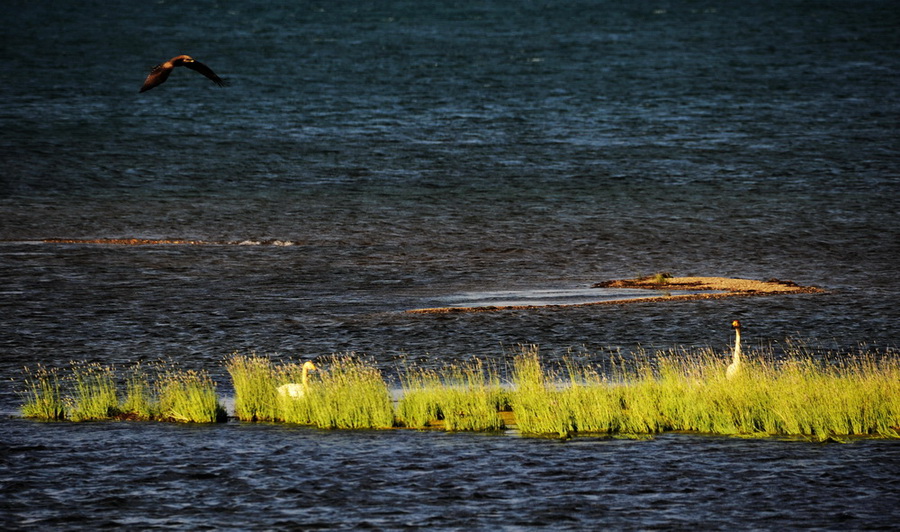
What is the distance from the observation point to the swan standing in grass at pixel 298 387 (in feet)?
74.9

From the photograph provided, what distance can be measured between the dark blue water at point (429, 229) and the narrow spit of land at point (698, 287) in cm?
93

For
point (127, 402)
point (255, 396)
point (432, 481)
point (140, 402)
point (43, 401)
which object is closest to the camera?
point (432, 481)

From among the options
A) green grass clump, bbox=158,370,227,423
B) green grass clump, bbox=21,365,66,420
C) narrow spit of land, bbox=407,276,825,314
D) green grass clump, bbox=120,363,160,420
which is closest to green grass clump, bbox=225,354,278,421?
green grass clump, bbox=158,370,227,423

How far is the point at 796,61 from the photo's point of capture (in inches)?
4237

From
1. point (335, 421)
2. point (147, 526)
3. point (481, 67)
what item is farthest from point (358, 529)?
point (481, 67)

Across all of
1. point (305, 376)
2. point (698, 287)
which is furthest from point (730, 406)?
point (698, 287)

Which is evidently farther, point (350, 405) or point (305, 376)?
point (305, 376)

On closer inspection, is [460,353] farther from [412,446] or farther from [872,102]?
[872,102]

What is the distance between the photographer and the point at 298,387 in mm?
23047

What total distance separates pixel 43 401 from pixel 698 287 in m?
18.8

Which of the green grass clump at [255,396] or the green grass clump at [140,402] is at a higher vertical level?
the green grass clump at [255,396]

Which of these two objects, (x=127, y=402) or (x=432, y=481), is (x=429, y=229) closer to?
(x=127, y=402)

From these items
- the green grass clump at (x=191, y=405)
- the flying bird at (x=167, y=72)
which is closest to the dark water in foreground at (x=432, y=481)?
the green grass clump at (x=191, y=405)

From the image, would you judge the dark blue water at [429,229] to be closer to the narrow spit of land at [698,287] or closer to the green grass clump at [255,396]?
the green grass clump at [255,396]
